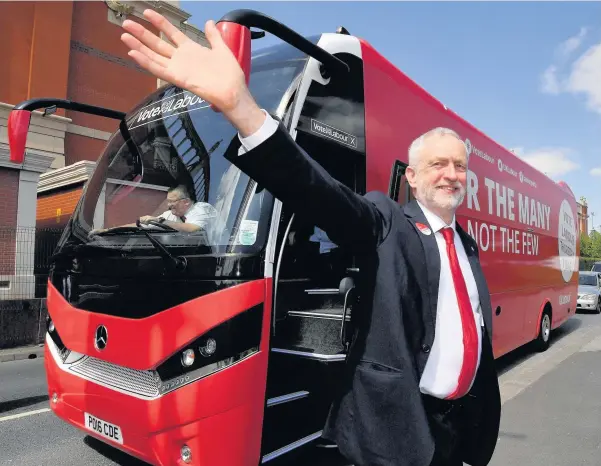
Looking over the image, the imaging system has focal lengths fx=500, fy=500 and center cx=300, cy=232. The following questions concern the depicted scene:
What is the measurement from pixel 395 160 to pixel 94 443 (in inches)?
138

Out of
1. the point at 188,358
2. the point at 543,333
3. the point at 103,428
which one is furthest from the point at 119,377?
the point at 543,333

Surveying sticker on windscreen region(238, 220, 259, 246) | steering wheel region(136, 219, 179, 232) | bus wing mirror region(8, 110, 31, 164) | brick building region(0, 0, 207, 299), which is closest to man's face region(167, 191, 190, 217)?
steering wheel region(136, 219, 179, 232)

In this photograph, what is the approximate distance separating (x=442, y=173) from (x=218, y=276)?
4.61ft

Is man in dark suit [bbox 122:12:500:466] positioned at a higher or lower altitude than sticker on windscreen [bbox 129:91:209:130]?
lower

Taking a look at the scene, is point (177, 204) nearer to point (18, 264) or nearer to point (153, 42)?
point (153, 42)

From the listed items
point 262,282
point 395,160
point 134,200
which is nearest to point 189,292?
point 262,282

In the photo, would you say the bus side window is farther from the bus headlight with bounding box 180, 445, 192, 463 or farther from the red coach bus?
the bus headlight with bounding box 180, 445, 192, 463

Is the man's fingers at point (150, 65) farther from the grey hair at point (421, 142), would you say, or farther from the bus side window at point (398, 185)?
the bus side window at point (398, 185)

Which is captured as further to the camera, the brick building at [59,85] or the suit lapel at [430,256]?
the brick building at [59,85]

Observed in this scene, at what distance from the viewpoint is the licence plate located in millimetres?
2992

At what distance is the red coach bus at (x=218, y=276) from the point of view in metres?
2.73

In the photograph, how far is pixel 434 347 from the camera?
1.80 meters

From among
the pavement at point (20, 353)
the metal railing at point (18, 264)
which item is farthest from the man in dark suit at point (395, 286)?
the metal railing at point (18, 264)

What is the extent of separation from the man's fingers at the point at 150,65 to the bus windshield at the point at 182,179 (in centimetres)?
123
